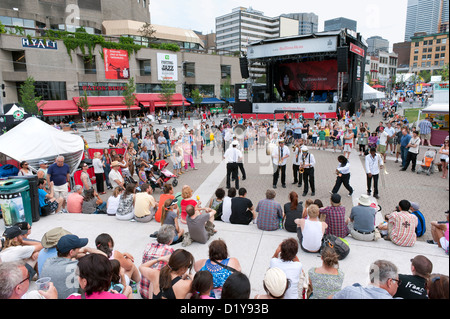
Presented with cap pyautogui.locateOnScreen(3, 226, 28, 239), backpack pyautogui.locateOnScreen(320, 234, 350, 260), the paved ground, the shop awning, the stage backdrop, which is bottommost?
the paved ground

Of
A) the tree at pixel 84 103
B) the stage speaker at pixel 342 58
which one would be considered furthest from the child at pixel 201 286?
the tree at pixel 84 103

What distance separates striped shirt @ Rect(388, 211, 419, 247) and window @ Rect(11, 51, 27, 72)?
4243cm

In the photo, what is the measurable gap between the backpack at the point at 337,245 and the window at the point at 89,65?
4264cm

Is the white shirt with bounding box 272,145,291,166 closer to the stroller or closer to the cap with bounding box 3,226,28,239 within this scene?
the stroller

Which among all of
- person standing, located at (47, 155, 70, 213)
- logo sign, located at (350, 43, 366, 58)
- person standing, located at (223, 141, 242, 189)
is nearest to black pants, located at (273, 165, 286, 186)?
person standing, located at (223, 141, 242, 189)

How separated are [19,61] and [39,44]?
3.11 metres

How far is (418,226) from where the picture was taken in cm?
593

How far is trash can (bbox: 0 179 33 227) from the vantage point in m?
6.22

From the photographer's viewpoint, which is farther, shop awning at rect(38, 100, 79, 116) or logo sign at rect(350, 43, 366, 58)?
shop awning at rect(38, 100, 79, 116)

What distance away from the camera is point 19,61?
36.1m

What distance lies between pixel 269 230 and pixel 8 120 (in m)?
11.7

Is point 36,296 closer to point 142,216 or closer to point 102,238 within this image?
point 102,238

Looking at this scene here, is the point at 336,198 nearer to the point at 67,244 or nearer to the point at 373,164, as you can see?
the point at 373,164
